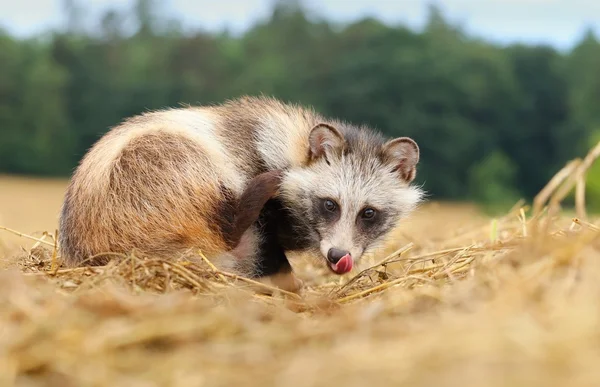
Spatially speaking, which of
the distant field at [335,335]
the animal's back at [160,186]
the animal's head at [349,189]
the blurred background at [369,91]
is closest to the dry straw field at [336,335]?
the distant field at [335,335]

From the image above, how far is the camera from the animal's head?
480cm

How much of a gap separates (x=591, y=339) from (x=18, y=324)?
203 centimetres

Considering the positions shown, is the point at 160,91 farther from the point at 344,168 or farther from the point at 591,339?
the point at 591,339

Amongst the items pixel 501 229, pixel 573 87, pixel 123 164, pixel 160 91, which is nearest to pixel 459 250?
pixel 501 229

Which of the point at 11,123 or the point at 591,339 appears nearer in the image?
the point at 591,339

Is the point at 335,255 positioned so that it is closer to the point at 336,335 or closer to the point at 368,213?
the point at 368,213

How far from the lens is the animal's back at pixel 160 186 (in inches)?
165

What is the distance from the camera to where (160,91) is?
29406 millimetres

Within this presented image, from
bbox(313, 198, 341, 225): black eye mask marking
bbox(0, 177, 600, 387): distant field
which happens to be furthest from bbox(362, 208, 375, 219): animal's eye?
bbox(0, 177, 600, 387): distant field

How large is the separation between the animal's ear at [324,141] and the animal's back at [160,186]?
0.18 meters

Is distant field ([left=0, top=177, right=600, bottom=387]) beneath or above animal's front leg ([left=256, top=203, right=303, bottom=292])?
above

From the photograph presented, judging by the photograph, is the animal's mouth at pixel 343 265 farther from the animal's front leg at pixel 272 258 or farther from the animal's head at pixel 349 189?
the animal's front leg at pixel 272 258

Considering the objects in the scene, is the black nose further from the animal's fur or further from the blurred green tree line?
the blurred green tree line

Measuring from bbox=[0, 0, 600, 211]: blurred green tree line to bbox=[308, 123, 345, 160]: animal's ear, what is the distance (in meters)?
21.9
